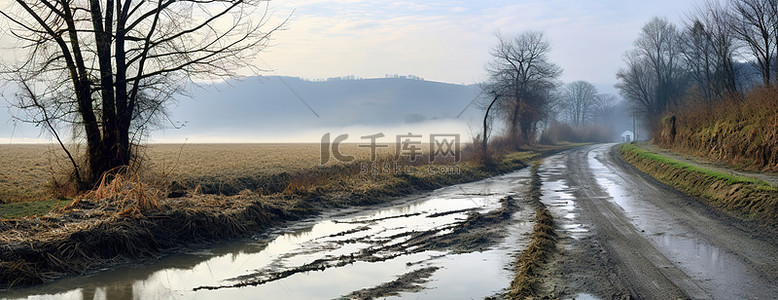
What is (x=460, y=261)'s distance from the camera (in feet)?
28.4

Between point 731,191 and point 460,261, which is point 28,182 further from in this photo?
point 731,191

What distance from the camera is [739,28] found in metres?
34.7

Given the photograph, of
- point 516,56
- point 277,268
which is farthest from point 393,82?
point 277,268

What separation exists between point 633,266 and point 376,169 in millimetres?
15513

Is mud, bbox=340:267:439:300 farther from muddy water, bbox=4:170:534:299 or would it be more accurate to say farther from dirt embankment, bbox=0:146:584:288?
dirt embankment, bbox=0:146:584:288

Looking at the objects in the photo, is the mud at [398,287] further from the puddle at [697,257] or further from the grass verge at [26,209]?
the grass verge at [26,209]

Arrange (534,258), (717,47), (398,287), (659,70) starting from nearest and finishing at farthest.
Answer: (398,287)
(534,258)
(717,47)
(659,70)

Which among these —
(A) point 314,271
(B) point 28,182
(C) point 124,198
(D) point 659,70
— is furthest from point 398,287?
(D) point 659,70

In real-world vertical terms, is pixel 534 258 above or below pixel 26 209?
below

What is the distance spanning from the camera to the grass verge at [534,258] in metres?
6.69

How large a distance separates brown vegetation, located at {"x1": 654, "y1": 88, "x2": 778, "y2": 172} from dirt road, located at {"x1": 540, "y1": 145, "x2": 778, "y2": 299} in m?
6.45

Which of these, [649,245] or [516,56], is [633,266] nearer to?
[649,245]

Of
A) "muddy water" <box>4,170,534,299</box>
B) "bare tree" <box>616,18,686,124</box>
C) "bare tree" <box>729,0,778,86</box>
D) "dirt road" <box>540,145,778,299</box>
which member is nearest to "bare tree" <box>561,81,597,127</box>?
"bare tree" <box>616,18,686,124</box>

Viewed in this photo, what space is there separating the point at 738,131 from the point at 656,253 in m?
18.6
